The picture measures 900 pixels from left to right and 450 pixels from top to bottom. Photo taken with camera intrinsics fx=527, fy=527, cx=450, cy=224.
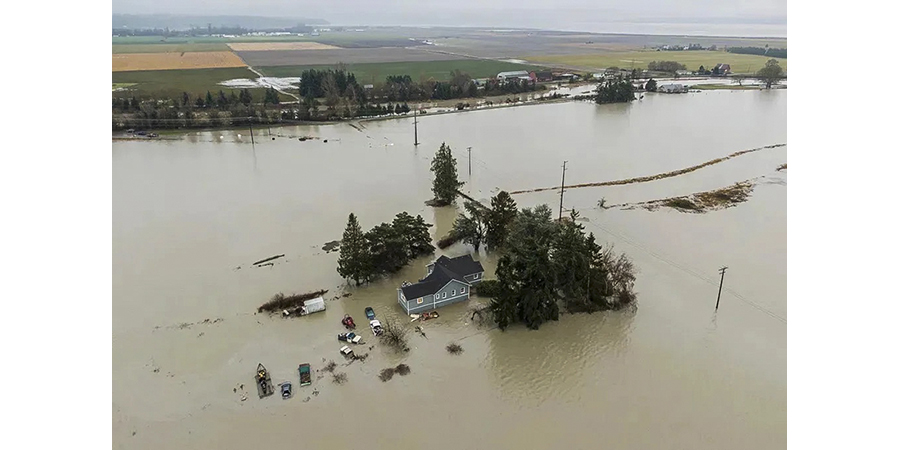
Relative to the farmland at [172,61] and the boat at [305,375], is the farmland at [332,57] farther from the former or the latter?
the boat at [305,375]

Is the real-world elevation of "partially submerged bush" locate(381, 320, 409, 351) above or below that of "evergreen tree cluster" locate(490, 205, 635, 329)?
below

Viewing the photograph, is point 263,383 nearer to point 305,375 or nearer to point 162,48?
point 305,375

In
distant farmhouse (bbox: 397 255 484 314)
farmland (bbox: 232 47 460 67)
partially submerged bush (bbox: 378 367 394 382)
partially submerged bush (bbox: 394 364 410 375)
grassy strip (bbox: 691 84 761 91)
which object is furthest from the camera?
farmland (bbox: 232 47 460 67)

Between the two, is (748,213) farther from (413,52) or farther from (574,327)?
(413,52)

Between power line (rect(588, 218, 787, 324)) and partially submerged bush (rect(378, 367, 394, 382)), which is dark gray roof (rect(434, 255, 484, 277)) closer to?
partially submerged bush (rect(378, 367, 394, 382))

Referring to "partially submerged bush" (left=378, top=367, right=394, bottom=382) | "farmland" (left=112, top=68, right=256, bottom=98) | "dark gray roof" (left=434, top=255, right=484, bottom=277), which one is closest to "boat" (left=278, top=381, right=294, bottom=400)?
"partially submerged bush" (left=378, top=367, right=394, bottom=382)

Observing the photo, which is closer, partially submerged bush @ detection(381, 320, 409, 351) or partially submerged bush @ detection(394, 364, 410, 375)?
partially submerged bush @ detection(394, 364, 410, 375)

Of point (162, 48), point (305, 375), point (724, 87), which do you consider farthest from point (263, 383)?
point (162, 48)
